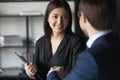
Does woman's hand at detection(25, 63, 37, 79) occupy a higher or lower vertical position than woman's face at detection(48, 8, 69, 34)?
lower

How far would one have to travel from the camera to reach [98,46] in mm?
1231

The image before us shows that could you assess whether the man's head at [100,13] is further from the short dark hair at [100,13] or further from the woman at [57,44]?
the woman at [57,44]

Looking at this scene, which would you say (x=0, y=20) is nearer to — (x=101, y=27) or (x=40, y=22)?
(x=40, y=22)

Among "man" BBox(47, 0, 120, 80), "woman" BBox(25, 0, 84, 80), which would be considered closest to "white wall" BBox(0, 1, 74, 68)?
"woman" BBox(25, 0, 84, 80)

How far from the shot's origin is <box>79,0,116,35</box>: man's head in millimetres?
1267

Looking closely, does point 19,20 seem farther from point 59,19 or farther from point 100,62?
point 100,62

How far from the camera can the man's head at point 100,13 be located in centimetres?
127

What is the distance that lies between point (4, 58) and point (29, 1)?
37.3 inches

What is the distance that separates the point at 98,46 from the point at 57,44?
980 millimetres

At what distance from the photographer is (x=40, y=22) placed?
4102mm

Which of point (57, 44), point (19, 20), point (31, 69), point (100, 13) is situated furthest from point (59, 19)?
point (19, 20)

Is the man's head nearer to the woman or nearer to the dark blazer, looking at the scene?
the dark blazer

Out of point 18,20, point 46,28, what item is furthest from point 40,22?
point 46,28

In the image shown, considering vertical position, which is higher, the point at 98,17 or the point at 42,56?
the point at 98,17
